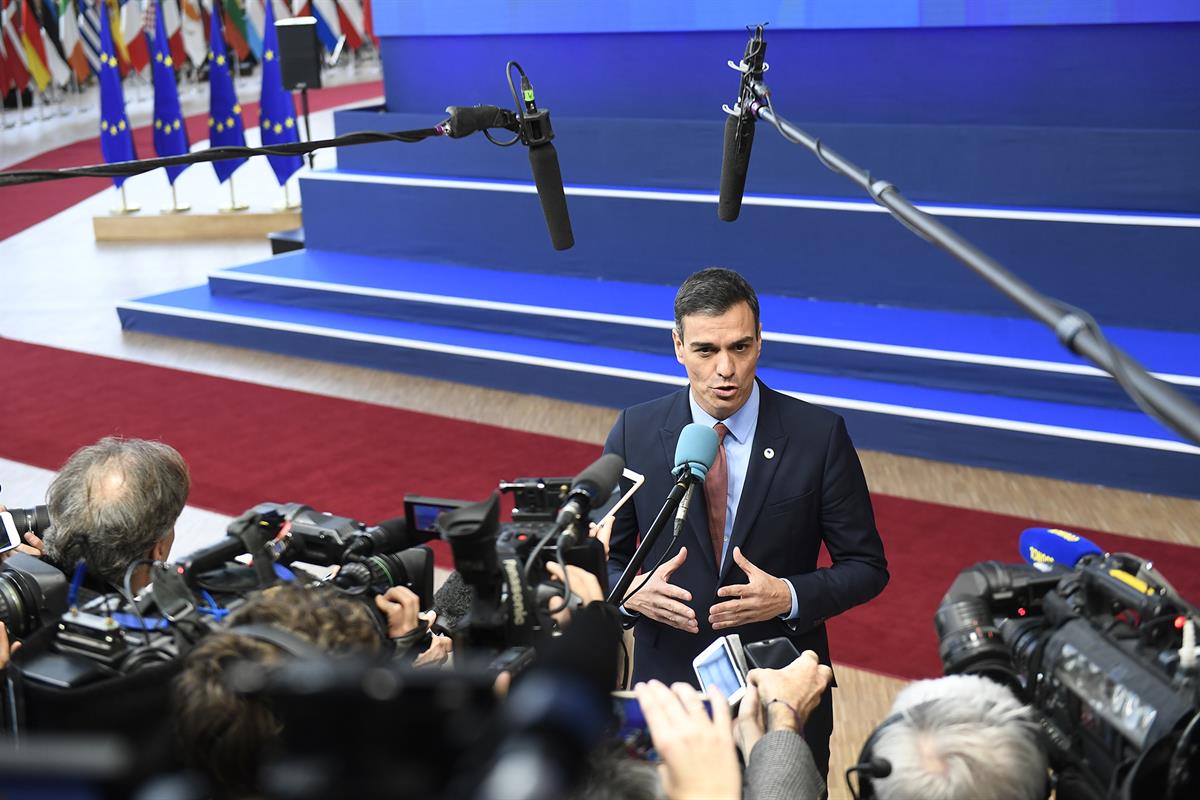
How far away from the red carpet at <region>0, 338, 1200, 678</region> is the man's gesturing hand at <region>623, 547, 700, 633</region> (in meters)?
1.61

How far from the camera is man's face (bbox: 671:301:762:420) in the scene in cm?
237

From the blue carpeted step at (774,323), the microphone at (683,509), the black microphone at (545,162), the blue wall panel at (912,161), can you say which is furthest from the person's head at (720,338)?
the blue wall panel at (912,161)

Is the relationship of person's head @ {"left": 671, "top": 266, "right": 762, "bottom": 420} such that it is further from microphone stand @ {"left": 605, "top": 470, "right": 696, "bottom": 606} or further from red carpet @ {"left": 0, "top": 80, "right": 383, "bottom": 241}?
red carpet @ {"left": 0, "top": 80, "right": 383, "bottom": 241}

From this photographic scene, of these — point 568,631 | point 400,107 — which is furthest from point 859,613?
point 400,107

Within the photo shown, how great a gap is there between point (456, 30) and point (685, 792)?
684 cm

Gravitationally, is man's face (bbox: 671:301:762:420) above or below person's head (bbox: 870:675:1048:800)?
above

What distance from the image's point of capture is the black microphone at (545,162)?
7.22 feet

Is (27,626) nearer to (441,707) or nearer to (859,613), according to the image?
(441,707)

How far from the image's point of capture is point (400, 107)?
809cm

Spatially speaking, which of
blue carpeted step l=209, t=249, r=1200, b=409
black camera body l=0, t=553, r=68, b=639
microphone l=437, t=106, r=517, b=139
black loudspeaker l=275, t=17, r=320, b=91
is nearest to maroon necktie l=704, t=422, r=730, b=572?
microphone l=437, t=106, r=517, b=139

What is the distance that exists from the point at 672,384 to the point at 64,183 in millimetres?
9458

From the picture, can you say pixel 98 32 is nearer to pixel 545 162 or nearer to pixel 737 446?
pixel 545 162

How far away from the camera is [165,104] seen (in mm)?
9977

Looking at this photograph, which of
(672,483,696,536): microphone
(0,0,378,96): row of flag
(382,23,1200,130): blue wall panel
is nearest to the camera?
Answer: (672,483,696,536): microphone
